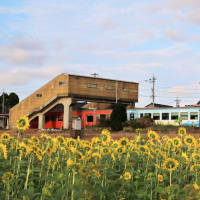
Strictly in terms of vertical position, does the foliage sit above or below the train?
above

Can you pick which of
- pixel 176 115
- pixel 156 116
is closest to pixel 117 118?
pixel 156 116

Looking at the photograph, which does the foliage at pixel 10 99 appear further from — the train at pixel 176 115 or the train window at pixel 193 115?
the train window at pixel 193 115

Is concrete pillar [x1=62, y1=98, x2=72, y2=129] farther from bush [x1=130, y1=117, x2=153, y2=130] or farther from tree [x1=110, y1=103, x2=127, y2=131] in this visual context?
bush [x1=130, y1=117, x2=153, y2=130]

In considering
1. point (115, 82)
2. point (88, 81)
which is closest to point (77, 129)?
point (88, 81)

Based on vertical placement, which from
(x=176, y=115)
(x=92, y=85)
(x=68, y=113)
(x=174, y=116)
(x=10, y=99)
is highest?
(x=10, y=99)

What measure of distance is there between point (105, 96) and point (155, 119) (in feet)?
25.3

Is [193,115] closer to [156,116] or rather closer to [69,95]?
[156,116]

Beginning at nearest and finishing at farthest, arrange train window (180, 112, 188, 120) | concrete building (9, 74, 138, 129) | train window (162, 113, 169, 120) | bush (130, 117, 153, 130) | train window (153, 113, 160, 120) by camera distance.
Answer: bush (130, 117, 153, 130) → train window (180, 112, 188, 120) → train window (162, 113, 169, 120) → train window (153, 113, 160, 120) → concrete building (9, 74, 138, 129)

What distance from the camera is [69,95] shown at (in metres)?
41.4

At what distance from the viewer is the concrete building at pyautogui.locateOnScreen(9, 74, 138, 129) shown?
4210cm

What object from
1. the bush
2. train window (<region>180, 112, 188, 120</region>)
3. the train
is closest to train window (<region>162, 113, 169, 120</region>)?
the train

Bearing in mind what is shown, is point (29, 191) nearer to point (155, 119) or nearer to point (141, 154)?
point (141, 154)

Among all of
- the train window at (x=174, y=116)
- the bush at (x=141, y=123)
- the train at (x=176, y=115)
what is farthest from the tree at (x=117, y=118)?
the train window at (x=174, y=116)

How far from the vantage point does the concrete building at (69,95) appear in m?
42.1
